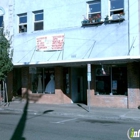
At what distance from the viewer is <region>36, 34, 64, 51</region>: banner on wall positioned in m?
20.3

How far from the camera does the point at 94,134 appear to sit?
9773 millimetres

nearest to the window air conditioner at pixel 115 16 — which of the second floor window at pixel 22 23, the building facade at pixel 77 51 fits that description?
the building facade at pixel 77 51

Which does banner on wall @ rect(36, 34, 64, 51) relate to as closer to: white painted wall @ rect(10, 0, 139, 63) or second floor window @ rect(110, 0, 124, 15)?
white painted wall @ rect(10, 0, 139, 63)

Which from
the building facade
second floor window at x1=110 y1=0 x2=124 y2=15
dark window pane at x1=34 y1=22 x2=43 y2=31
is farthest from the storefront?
second floor window at x1=110 y1=0 x2=124 y2=15

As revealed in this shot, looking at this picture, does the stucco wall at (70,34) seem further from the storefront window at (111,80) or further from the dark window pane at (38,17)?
the storefront window at (111,80)

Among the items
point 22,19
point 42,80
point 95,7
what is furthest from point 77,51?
point 22,19

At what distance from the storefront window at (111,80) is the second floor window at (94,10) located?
3.31 m

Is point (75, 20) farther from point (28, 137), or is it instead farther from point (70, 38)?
point (28, 137)

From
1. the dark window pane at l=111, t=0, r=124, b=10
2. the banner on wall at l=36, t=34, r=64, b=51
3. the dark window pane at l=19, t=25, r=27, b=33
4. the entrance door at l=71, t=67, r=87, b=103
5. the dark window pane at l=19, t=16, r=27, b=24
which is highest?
the dark window pane at l=111, t=0, r=124, b=10

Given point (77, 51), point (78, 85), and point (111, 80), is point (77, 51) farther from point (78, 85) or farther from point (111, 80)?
point (78, 85)

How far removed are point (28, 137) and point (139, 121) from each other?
643 centimetres

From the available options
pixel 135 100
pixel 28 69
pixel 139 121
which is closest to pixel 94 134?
pixel 139 121

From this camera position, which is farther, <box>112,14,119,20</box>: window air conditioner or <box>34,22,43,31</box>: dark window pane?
<box>34,22,43,31</box>: dark window pane

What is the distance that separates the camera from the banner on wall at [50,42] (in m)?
20.3
